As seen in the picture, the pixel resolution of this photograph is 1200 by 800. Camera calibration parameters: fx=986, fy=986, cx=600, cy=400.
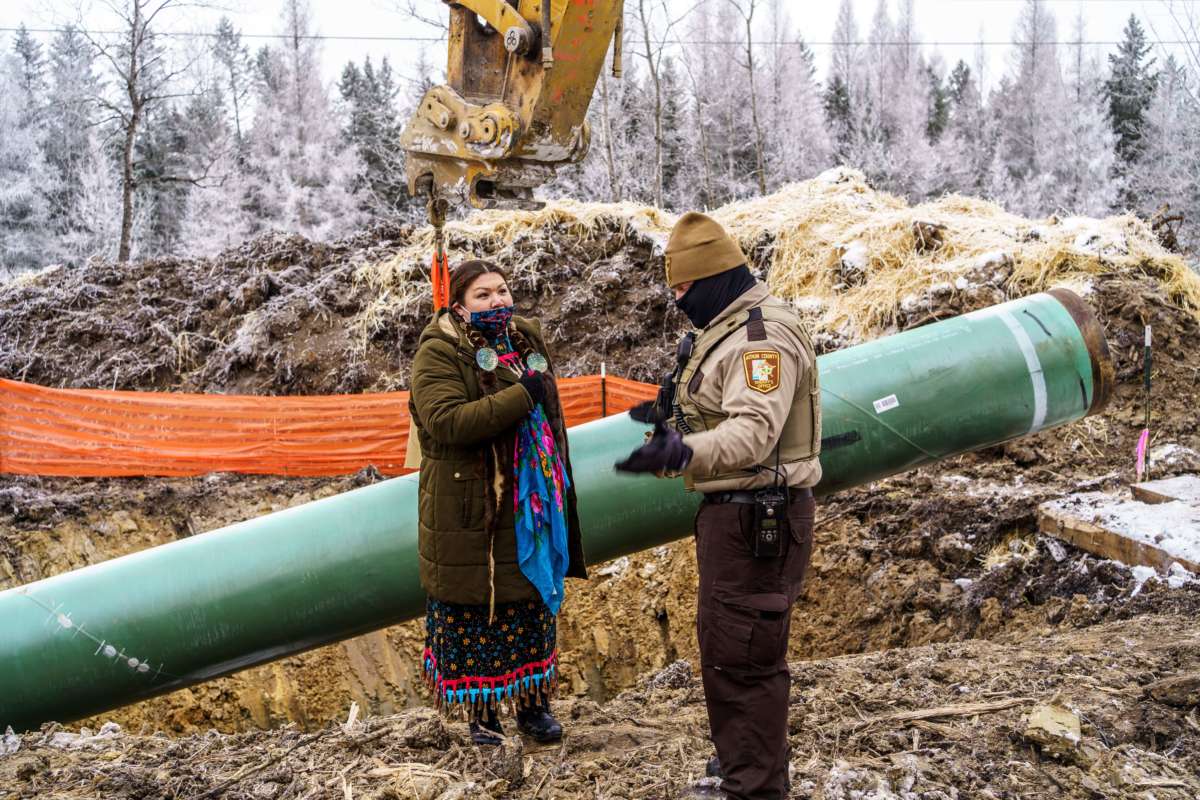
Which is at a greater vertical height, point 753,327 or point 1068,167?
point 1068,167

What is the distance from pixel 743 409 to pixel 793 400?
0.79ft

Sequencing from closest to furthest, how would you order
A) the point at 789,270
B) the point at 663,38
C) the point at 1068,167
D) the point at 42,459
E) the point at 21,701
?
the point at 21,701
the point at 42,459
the point at 789,270
the point at 663,38
the point at 1068,167

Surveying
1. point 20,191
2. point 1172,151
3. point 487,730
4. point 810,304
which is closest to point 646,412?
point 487,730

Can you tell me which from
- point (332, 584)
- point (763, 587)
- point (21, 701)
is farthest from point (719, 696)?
point (21, 701)

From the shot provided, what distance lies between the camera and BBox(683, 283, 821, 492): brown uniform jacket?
2.35 m

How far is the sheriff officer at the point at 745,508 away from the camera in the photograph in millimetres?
2525

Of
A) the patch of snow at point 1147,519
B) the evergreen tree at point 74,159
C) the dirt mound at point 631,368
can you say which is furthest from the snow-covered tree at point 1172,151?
the evergreen tree at point 74,159

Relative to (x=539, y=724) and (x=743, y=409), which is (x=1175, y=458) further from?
(x=743, y=409)

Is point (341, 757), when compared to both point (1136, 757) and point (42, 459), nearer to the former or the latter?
point (1136, 757)

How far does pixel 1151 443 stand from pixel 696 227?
547cm

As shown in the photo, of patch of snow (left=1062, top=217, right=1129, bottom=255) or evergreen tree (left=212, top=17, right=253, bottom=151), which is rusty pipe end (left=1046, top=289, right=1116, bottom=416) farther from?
evergreen tree (left=212, top=17, right=253, bottom=151)

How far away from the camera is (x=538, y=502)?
308 cm

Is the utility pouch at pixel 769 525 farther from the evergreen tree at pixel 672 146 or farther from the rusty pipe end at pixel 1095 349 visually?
the evergreen tree at pixel 672 146

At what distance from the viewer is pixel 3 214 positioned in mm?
30891
